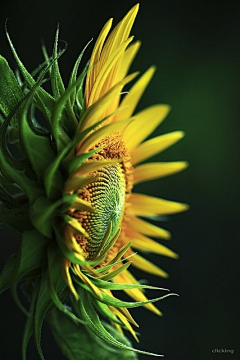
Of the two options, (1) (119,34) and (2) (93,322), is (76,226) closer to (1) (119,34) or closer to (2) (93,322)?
(2) (93,322)

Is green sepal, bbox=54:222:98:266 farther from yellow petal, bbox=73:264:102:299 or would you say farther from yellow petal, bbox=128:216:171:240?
yellow petal, bbox=128:216:171:240

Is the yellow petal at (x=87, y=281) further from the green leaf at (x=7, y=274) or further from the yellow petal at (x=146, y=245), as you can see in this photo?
the yellow petal at (x=146, y=245)

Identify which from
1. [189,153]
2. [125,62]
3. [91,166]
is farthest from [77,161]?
[189,153]

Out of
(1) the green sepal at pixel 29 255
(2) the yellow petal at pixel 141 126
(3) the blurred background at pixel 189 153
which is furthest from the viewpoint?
(3) the blurred background at pixel 189 153

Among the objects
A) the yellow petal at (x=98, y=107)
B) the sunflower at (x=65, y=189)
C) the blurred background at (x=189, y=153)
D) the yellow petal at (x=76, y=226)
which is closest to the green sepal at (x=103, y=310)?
the sunflower at (x=65, y=189)

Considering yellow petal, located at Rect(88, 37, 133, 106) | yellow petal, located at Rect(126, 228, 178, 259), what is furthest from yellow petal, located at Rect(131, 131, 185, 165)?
yellow petal, located at Rect(88, 37, 133, 106)

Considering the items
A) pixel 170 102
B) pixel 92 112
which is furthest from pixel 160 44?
pixel 92 112
